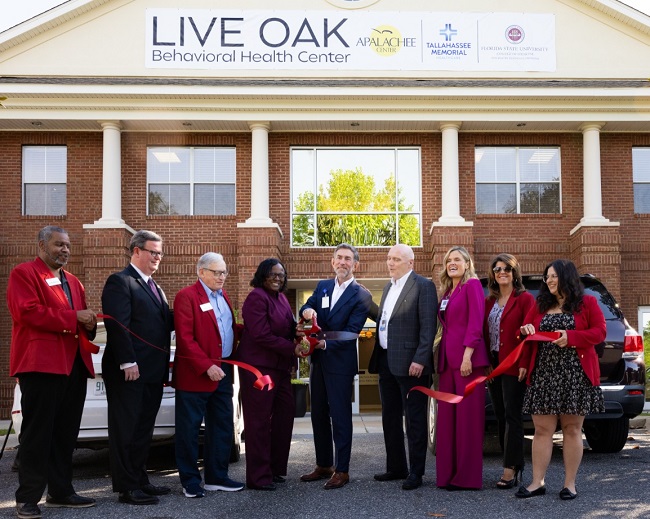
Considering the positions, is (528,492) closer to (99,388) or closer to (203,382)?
(203,382)

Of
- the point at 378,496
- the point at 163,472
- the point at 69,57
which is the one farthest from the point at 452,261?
the point at 69,57

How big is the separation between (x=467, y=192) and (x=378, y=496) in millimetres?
11660

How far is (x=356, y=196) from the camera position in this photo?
1795cm

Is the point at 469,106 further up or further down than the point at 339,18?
further down

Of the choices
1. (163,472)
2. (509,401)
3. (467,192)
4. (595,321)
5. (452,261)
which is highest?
(467,192)

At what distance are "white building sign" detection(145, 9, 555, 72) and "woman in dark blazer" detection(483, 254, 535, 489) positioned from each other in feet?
34.2

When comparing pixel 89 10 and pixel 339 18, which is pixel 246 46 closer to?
pixel 339 18

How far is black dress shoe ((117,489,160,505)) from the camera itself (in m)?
6.66

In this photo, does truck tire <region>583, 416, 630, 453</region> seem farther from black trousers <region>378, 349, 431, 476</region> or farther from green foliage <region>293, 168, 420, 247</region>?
green foliage <region>293, 168, 420, 247</region>

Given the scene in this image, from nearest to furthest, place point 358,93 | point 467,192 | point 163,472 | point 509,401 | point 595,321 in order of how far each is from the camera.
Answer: point 595,321 → point 509,401 → point 163,472 → point 358,93 → point 467,192

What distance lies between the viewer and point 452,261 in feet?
24.3

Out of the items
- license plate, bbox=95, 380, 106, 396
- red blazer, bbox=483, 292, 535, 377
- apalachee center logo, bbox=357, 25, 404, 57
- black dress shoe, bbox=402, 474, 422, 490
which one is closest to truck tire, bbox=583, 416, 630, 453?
red blazer, bbox=483, 292, 535, 377

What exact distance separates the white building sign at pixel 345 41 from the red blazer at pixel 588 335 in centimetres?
1122

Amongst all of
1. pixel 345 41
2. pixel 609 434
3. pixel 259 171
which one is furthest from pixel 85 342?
pixel 345 41
